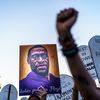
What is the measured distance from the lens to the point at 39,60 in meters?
7.36

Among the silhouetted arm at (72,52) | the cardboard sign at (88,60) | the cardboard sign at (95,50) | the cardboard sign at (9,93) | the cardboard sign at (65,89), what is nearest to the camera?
the silhouetted arm at (72,52)

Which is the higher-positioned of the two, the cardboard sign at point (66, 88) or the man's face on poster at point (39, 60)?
the man's face on poster at point (39, 60)

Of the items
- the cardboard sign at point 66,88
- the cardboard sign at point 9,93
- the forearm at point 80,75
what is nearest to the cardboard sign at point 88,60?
the cardboard sign at point 66,88

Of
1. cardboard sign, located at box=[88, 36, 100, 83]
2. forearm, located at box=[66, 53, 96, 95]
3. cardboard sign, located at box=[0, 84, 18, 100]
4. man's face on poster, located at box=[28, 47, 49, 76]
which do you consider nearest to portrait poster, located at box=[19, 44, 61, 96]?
man's face on poster, located at box=[28, 47, 49, 76]

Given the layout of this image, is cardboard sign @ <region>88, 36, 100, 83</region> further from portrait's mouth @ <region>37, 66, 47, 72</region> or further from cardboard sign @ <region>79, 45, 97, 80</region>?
portrait's mouth @ <region>37, 66, 47, 72</region>

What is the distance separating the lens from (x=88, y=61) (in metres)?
5.71

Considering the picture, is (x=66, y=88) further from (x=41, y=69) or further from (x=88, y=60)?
(x=88, y=60)

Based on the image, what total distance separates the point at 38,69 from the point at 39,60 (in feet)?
0.93

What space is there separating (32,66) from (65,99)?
1.24 meters

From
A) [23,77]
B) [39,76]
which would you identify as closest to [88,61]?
[39,76]

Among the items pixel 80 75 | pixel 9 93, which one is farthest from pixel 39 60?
pixel 80 75

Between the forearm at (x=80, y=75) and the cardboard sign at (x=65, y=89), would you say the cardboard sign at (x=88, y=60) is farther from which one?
the forearm at (x=80, y=75)

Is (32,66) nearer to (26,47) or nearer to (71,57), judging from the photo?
(26,47)

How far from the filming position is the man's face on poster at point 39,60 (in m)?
7.21
